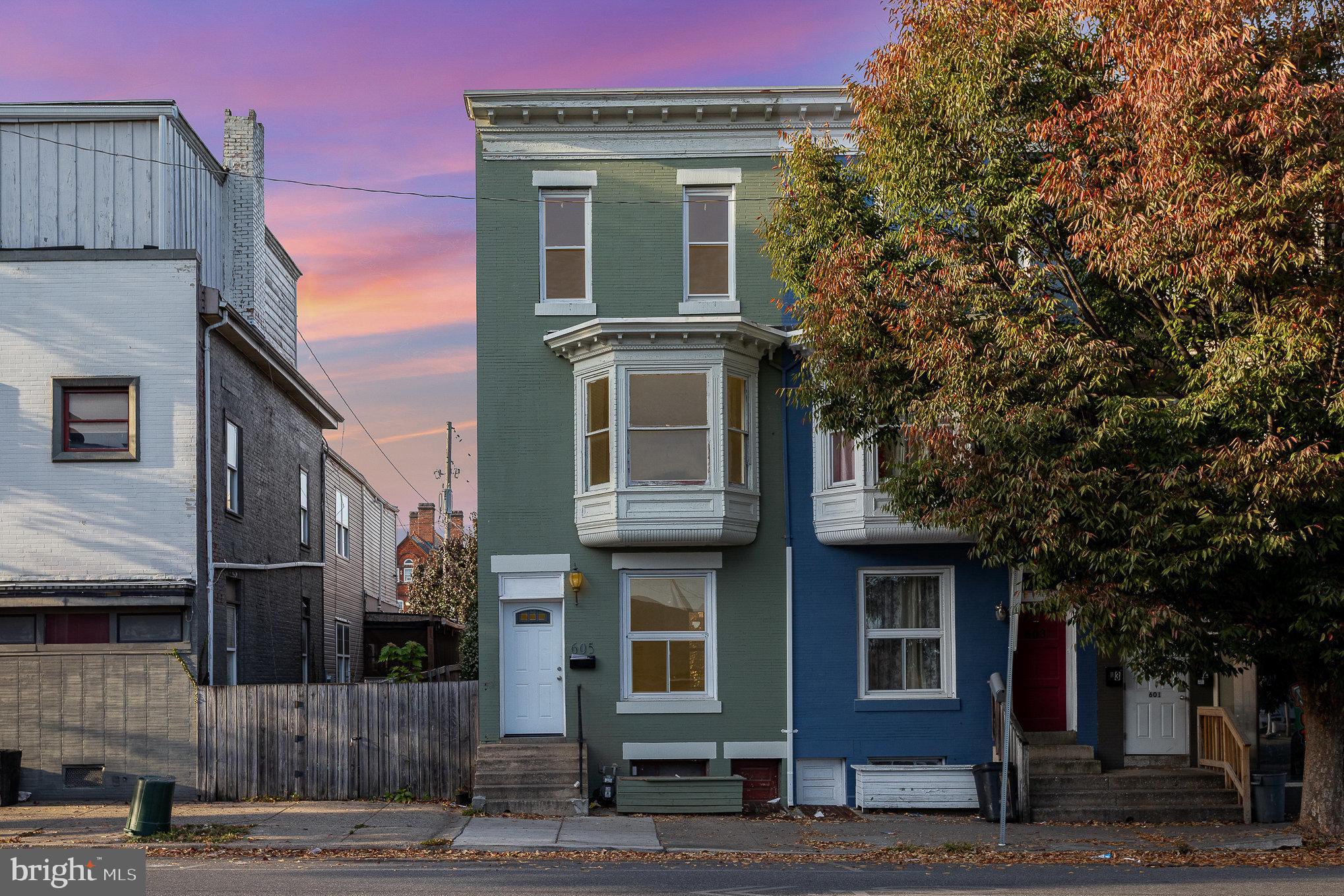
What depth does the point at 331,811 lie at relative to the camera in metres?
17.4

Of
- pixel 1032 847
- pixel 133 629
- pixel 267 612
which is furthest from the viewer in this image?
pixel 267 612

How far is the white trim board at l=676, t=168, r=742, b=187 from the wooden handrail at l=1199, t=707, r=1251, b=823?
33.3 ft

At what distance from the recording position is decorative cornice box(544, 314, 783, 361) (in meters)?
18.6

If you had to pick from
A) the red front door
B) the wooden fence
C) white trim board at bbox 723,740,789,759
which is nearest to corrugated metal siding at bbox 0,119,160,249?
the wooden fence

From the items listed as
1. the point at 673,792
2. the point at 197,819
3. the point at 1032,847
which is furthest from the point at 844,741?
the point at 197,819

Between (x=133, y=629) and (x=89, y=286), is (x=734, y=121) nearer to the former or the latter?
(x=89, y=286)

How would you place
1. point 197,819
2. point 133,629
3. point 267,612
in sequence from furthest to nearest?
1. point 267,612
2. point 133,629
3. point 197,819

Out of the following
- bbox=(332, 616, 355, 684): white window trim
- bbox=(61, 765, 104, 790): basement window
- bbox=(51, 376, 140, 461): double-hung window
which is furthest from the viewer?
bbox=(332, 616, 355, 684): white window trim

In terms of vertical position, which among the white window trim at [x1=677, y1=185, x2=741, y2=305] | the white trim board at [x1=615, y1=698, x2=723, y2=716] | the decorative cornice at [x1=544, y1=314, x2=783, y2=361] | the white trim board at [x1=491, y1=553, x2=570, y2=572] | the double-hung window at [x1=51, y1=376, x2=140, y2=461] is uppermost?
the white window trim at [x1=677, y1=185, x2=741, y2=305]

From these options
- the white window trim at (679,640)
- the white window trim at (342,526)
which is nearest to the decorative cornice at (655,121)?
the white window trim at (679,640)

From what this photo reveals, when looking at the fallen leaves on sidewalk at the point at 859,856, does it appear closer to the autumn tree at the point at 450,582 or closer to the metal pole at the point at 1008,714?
the metal pole at the point at 1008,714

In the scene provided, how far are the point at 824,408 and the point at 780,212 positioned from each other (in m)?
2.63

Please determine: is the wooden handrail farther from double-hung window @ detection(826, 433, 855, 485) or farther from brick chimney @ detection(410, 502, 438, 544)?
brick chimney @ detection(410, 502, 438, 544)

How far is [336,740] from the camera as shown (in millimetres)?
18938
